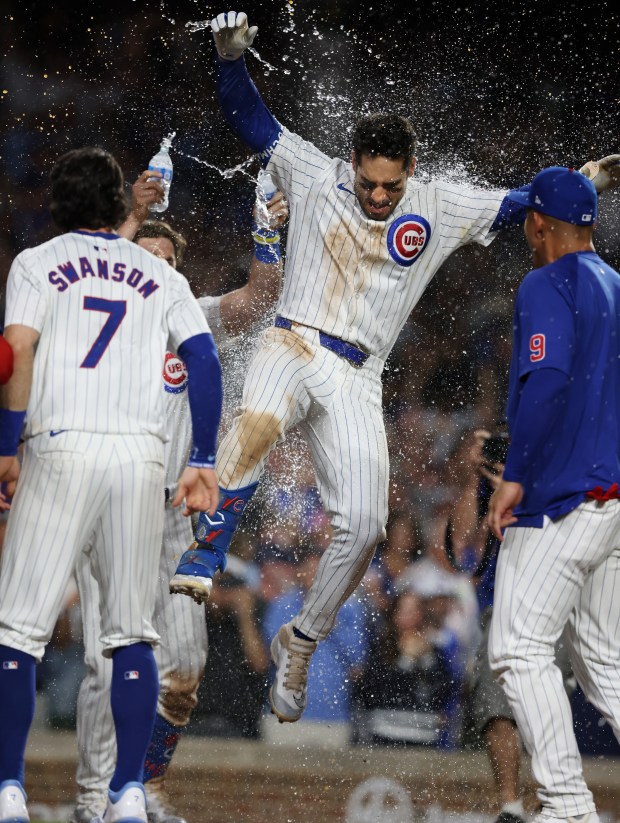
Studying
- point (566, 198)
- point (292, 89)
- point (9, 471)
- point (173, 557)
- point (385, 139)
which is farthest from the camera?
point (292, 89)

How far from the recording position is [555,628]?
10.9 ft

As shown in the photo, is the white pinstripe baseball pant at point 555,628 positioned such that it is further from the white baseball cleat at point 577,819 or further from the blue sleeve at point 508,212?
the blue sleeve at point 508,212

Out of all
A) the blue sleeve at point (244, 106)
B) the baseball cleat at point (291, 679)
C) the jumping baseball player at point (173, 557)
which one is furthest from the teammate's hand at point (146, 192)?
the baseball cleat at point (291, 679)

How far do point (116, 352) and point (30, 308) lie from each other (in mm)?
252

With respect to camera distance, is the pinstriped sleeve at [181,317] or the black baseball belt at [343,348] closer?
the pinstriped sleeve at [181,317]

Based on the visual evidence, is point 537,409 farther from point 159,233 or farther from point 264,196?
point 159,233

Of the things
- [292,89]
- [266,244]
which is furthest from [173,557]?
[292,89]

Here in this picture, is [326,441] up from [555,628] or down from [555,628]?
up

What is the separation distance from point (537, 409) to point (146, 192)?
1.78 meters

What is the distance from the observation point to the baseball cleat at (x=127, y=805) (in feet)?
9.96

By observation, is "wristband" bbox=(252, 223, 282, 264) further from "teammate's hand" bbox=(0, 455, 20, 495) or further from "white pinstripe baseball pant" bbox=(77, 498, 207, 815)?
"teammate's hand" bbox=(0, 455, 20, 495)

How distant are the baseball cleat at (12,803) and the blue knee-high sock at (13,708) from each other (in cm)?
2

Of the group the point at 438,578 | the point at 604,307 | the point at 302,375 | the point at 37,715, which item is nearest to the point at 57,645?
the point at 37,715

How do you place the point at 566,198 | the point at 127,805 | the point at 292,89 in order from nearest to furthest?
the point at 127,805
the point at 566,198
the point at 292,89
